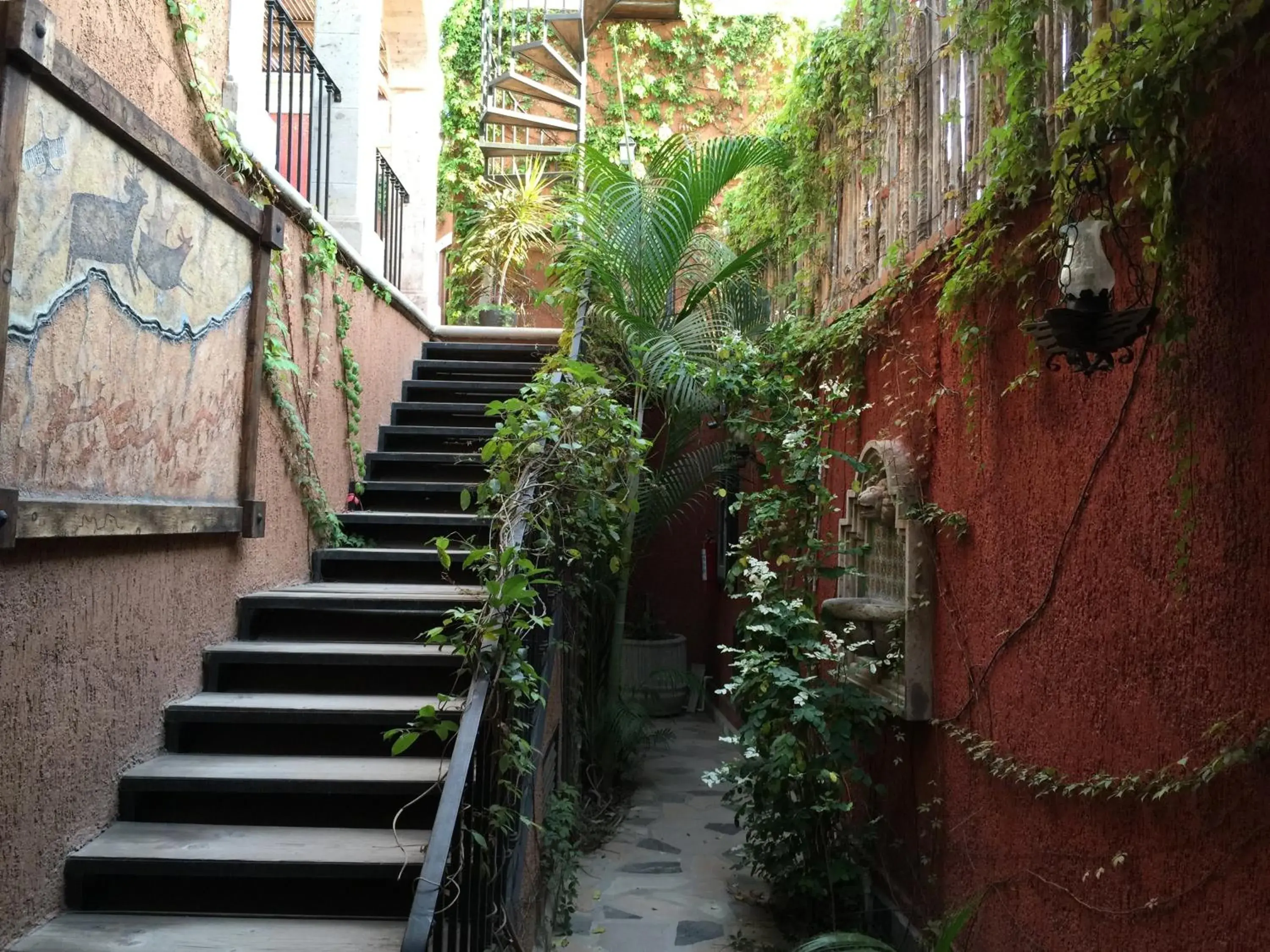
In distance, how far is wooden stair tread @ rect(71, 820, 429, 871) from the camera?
8.77 feet

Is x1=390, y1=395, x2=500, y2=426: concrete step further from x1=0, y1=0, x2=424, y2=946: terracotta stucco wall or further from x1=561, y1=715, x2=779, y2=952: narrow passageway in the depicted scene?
x1=561, y1=715, x2=779, y2=952: narrow passageway

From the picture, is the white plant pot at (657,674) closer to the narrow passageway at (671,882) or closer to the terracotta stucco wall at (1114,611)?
the narrow passageway at (671,882)

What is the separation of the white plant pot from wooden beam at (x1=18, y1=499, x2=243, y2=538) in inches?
189

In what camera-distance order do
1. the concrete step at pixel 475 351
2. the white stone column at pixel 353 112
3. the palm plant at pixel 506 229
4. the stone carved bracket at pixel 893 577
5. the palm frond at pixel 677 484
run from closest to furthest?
the stone carved bracket at pixel 893 577, the white stone column at pixel 353 112, the palm frond at pixel 677 484, the concrete step at pixel 475 351, the palm plant at pixel 506 229

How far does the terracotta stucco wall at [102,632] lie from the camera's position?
7.89 feet

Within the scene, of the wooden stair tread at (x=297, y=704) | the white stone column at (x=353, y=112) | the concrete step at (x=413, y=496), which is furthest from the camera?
the white stone column at (x=353, y=112)

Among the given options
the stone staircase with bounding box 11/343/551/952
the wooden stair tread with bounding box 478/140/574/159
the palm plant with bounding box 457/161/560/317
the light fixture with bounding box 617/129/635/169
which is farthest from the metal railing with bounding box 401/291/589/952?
the palm plant with bounding box 457/161/560/317

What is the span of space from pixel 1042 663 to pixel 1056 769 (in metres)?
0.30

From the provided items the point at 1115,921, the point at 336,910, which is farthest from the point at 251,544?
the point at 1115,921

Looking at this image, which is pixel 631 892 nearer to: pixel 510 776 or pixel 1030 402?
pixel 510 776

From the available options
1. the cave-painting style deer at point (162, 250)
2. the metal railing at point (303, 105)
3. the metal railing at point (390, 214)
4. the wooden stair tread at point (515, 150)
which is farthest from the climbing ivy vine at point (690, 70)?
the cave-painting style deer at point (162, 250)

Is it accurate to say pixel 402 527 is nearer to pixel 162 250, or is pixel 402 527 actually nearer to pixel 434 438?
pixel 434 438

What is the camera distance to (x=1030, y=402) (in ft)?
9.40

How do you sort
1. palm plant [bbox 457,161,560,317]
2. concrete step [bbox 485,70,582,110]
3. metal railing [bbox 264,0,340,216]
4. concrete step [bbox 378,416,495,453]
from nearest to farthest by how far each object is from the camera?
metal railing [bbox 264,0,340,216], concrete step [bbox 378,416,495,453], concrete step [bbox 485,70,582,110], palm plant [bbox 457,161,560,317]
